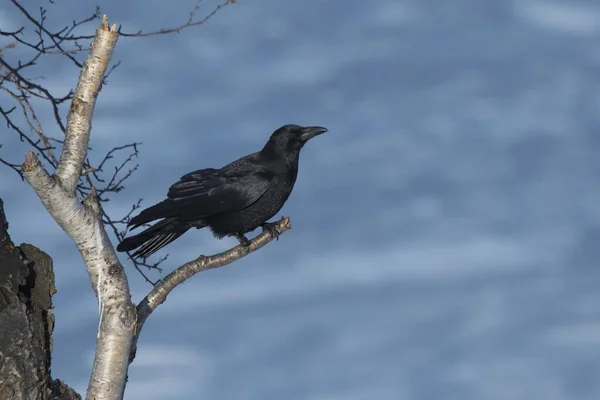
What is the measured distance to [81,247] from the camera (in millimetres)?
5977

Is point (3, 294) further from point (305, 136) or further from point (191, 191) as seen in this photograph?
point (305, 136)

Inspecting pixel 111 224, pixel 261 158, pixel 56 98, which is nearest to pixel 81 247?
pixel 111 224

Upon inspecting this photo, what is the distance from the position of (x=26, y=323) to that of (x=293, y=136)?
3825 millimetres

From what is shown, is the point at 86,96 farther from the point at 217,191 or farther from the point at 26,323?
the point at 217,191

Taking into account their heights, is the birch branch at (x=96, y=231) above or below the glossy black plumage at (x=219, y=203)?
below

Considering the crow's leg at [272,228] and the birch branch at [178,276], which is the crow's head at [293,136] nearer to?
the crow's leg at [272,228]

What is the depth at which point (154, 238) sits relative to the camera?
7.97 metres

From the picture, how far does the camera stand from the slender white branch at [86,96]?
600 centimetres

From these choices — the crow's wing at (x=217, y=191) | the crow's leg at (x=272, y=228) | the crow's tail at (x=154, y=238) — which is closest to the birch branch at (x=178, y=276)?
the crow's leg at (x=272, y=228)

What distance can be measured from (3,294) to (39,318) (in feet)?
1.02

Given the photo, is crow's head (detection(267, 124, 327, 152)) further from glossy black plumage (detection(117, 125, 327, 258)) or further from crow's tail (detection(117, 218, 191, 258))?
crow's tail (detection(117, 218, 191, 258))

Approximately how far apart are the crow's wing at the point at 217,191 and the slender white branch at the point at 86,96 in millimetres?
1828

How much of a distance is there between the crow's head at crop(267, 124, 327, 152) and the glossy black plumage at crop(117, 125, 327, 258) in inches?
12.7

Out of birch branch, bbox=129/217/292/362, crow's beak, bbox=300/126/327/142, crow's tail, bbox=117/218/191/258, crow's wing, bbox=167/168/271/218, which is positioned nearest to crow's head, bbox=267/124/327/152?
crow's beak, bbox=300/126/327/142
